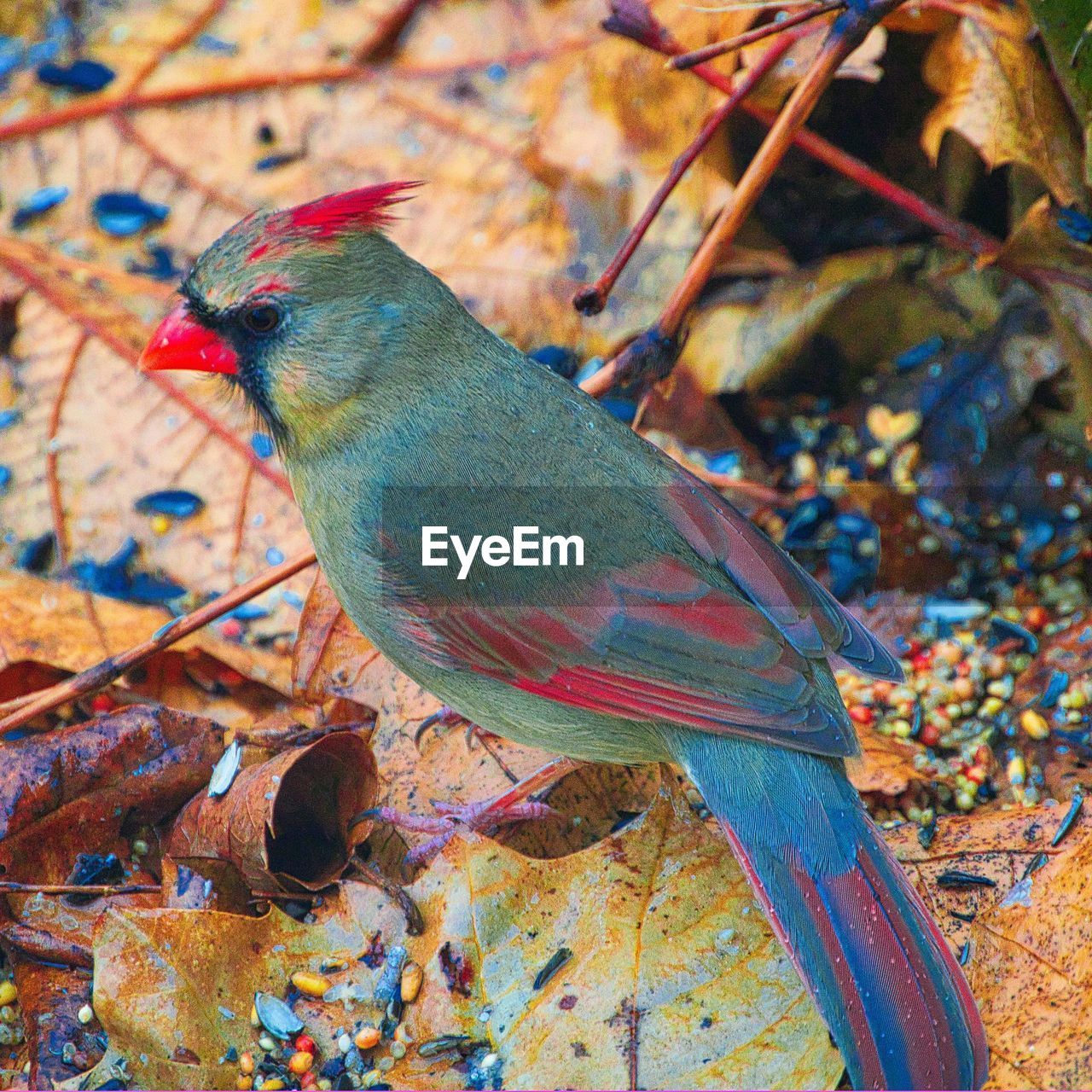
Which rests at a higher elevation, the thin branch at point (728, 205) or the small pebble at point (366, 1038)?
the thin branch at point (728, 205)

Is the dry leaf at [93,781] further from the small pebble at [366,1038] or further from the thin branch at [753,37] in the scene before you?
the thin branch at [753,37]

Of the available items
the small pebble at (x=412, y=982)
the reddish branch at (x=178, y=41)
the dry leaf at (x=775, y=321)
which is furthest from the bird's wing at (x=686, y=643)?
the reddish branch at (x=178, y=41)

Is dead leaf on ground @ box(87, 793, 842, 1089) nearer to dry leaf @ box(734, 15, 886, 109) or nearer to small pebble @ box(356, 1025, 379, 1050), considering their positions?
small pebble @ box(356, 1025, 379, 1050)

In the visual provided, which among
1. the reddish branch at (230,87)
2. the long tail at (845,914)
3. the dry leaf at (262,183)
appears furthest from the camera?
the reddish branch at (230,87)

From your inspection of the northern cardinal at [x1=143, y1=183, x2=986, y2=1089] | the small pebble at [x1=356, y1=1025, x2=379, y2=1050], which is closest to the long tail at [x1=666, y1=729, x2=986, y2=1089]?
the northern cardinal at [x1=143, y1=183, x2=986, y2=1089]

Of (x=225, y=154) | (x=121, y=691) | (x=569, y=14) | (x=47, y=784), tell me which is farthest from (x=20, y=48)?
(x=47, y=784)

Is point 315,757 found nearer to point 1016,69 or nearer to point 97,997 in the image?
point 97,997
